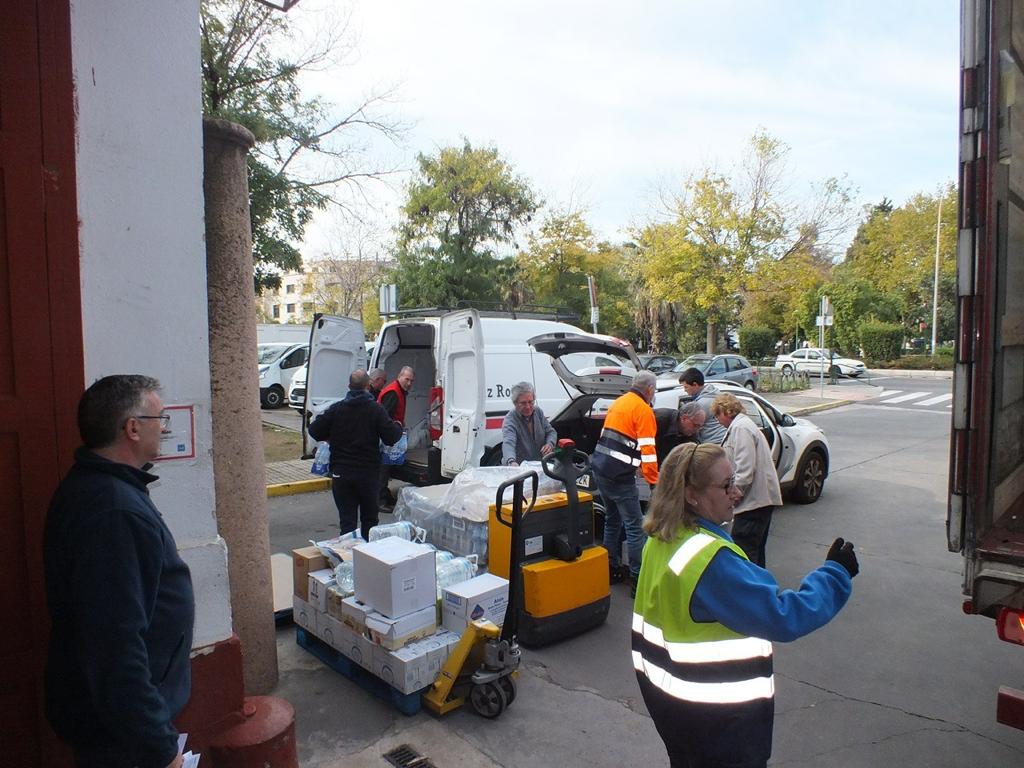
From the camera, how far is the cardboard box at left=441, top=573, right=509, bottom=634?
13.0ft

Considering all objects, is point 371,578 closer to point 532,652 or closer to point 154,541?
point 532,652

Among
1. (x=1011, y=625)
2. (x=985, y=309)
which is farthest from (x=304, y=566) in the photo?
(x=985, y=309)

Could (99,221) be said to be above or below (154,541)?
above

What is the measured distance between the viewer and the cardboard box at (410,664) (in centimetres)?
370

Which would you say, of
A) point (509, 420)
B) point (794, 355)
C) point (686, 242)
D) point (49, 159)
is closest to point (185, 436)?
point (49, 159)

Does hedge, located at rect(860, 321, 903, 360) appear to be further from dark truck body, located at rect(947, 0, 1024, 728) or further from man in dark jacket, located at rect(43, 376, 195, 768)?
man in dark jacket, located at rect(43, 376, 195, 768)

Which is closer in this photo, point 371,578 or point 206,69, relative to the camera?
point 371,578

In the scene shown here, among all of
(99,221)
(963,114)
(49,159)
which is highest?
(963,114)

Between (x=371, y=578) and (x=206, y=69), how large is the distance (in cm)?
1126

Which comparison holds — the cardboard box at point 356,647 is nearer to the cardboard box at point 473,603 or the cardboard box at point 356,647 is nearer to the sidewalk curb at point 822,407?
the cardboard box at point 473,603

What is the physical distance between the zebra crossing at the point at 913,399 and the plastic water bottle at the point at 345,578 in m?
21.2

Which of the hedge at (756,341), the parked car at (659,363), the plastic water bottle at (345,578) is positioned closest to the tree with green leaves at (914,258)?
the hedge at (756,341)

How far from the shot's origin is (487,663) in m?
3.72

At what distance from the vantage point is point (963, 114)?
2.99 m
